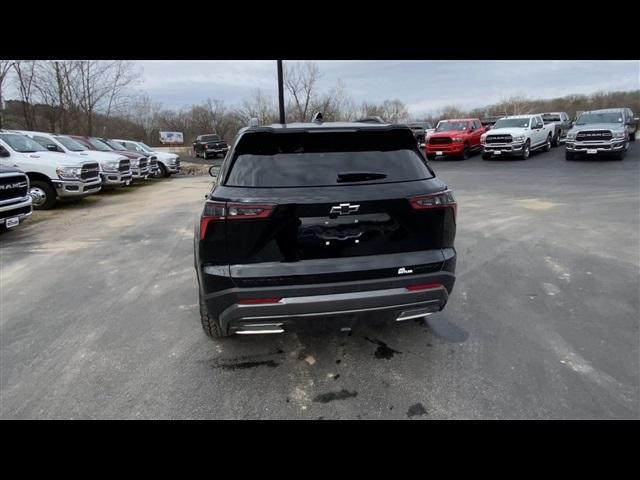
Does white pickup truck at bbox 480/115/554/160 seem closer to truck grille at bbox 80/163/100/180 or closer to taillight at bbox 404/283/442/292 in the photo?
truck grille at bbox 80/163/100/180

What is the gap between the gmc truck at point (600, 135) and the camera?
15117mm

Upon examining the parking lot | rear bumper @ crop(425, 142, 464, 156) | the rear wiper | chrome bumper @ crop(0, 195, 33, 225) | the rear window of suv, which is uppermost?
rear bumper @ crop(425, 142, 464, 156)

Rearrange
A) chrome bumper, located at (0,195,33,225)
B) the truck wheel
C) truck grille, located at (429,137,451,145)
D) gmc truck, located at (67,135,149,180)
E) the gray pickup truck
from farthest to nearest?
1. the gray pickup truck
2. truck grille, located at (429,137,451,145)
3. gmc truck, located at (67,135,149,180)
4. the truck wheel
5. chrome bumper, located at (0,195,33,225)

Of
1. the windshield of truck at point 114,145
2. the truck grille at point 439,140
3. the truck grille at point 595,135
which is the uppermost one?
the windshield of truck at point 114,145

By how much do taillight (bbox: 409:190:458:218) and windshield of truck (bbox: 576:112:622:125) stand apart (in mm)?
17850

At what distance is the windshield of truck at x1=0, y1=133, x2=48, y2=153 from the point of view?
1001 cm

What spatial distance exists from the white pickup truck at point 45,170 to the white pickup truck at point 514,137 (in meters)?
16.6

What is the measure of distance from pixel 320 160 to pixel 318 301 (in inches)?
37.7

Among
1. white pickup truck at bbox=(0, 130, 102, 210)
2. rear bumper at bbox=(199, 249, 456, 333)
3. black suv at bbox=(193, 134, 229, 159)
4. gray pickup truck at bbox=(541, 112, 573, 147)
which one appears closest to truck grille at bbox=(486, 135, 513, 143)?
gray pickup truck at bbox=(541, 112, 573, 147)

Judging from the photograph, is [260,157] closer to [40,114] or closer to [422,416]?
[422,416]

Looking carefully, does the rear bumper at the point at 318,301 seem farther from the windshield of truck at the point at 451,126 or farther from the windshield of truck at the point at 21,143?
the windshield of truck at the point at 451,126

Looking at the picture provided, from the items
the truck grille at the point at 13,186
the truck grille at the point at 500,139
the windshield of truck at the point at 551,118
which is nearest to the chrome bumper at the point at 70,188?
the truck grille at the point at 13,186

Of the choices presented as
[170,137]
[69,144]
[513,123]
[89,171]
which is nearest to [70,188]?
[89,171]

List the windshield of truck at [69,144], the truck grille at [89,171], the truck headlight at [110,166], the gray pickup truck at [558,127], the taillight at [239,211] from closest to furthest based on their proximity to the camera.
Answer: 1. the taillight at [239,211]
2. the truck grille at [89,171]
3. the windshield of truck at [69,144]
4. the truck headlight at [110,166]
5. the gray pickup truck at [558,127]
